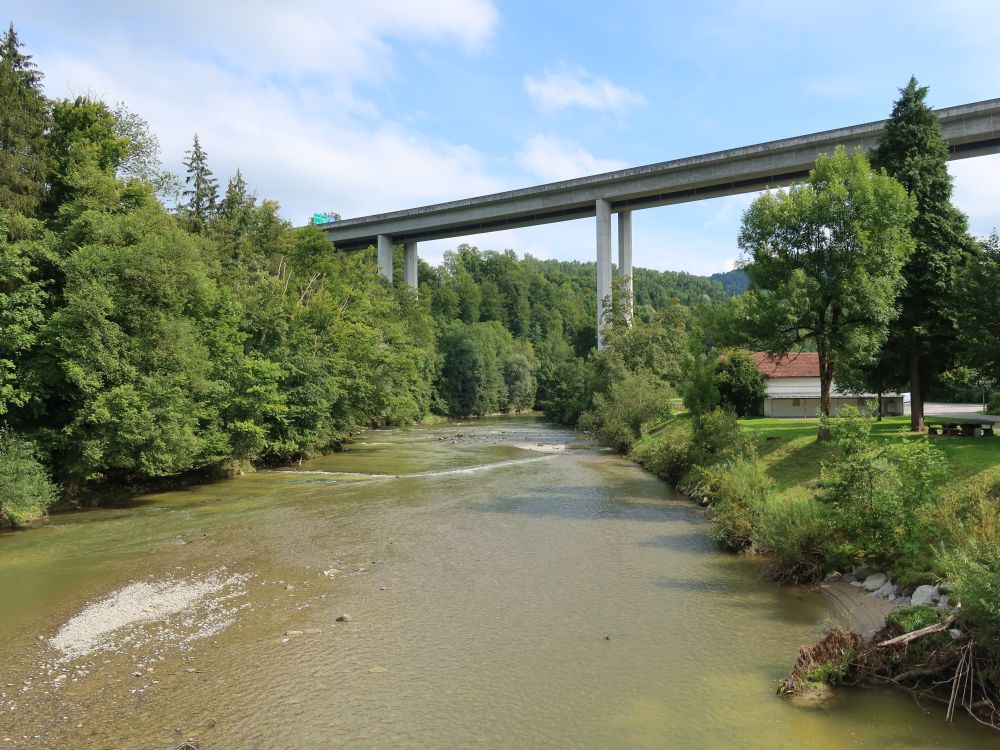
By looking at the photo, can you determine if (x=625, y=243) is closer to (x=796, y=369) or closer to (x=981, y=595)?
(x=796, y=369)

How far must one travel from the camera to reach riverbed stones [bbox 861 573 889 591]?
1272cm

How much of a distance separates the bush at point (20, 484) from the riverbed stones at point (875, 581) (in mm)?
22788

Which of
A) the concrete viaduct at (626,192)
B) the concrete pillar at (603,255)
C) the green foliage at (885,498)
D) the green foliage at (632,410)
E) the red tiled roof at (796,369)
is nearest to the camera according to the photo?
the green foliage at (885,498)

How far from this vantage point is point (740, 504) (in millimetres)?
18156

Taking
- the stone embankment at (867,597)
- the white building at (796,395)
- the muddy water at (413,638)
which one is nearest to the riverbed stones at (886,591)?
the stone embankment at (867,597)

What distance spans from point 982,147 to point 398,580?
49.7 metres

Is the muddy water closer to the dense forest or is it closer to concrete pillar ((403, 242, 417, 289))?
the dense forest

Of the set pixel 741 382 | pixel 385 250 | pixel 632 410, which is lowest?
pixel 632 410

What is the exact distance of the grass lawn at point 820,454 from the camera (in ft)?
52.6

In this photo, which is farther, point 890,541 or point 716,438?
point 716,438

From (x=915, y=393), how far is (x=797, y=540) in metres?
12.5

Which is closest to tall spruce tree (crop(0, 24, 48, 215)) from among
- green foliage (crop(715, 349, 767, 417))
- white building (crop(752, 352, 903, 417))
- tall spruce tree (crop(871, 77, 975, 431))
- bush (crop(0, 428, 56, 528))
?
bush (crop(0, 428, 56, 528))

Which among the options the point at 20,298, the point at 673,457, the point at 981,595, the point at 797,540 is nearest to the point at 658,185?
the point at 673,457

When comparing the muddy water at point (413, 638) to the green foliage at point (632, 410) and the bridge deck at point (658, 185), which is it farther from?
Result: the bridge deck at point (658, 185)
